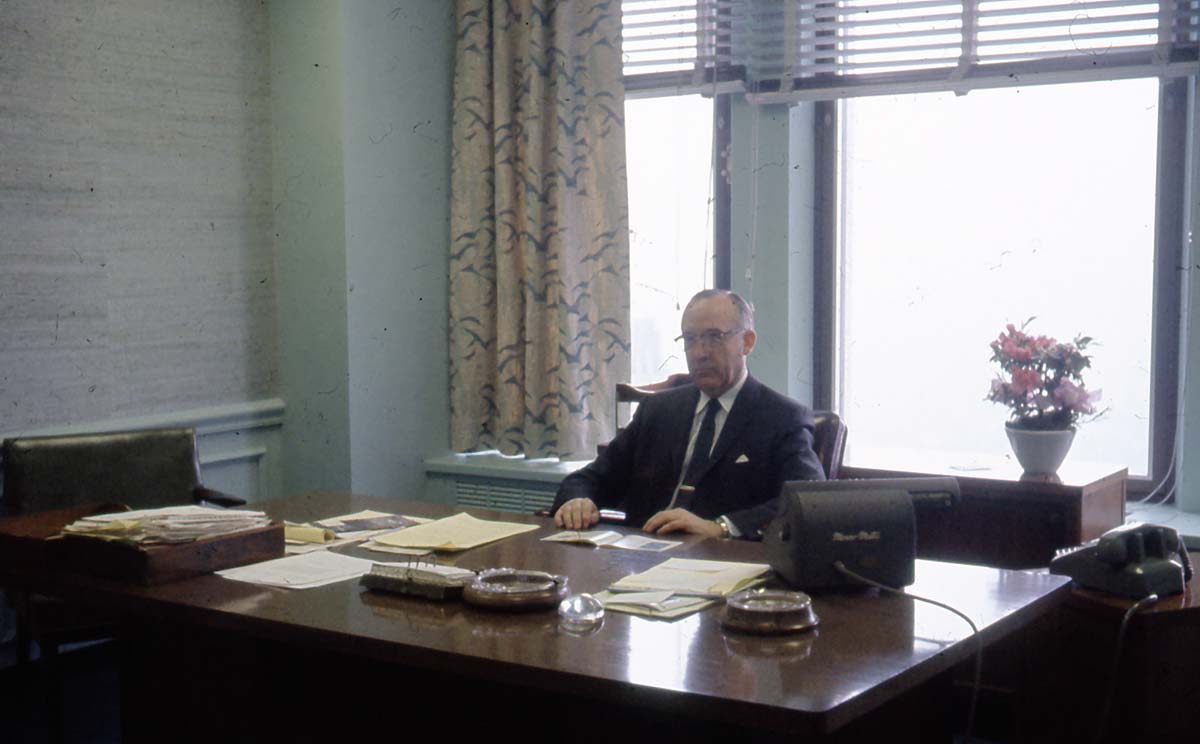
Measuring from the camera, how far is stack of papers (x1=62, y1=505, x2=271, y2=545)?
2.25 meters

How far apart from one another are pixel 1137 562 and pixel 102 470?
2.64 metres

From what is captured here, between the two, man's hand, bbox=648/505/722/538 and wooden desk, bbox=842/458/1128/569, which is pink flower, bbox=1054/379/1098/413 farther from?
man's hand, bbox=648/505/722/538

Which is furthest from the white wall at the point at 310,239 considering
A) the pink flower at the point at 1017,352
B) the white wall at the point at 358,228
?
the pink flower at the point at 1017,352

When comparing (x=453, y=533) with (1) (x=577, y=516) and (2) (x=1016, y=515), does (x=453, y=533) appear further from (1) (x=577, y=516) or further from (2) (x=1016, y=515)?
(2) (x=1016, y=515)

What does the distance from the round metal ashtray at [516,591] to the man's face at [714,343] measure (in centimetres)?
123

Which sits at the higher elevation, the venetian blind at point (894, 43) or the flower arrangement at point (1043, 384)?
the venetian blind at point (894, 43)

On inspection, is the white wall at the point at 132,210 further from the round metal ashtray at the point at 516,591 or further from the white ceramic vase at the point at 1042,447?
the white ceramic vase at the point at 1042,447

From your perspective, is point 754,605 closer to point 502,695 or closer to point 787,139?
point 502,695

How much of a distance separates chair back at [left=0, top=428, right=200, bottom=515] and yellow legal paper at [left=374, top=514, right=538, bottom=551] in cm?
121

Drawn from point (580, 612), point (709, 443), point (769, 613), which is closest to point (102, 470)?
point (709, 443)

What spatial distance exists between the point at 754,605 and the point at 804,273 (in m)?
2.46

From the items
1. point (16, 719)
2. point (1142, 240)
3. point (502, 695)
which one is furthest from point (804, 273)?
point (16, 719)

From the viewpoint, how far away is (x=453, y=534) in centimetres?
254

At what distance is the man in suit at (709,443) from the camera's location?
3111 mm
